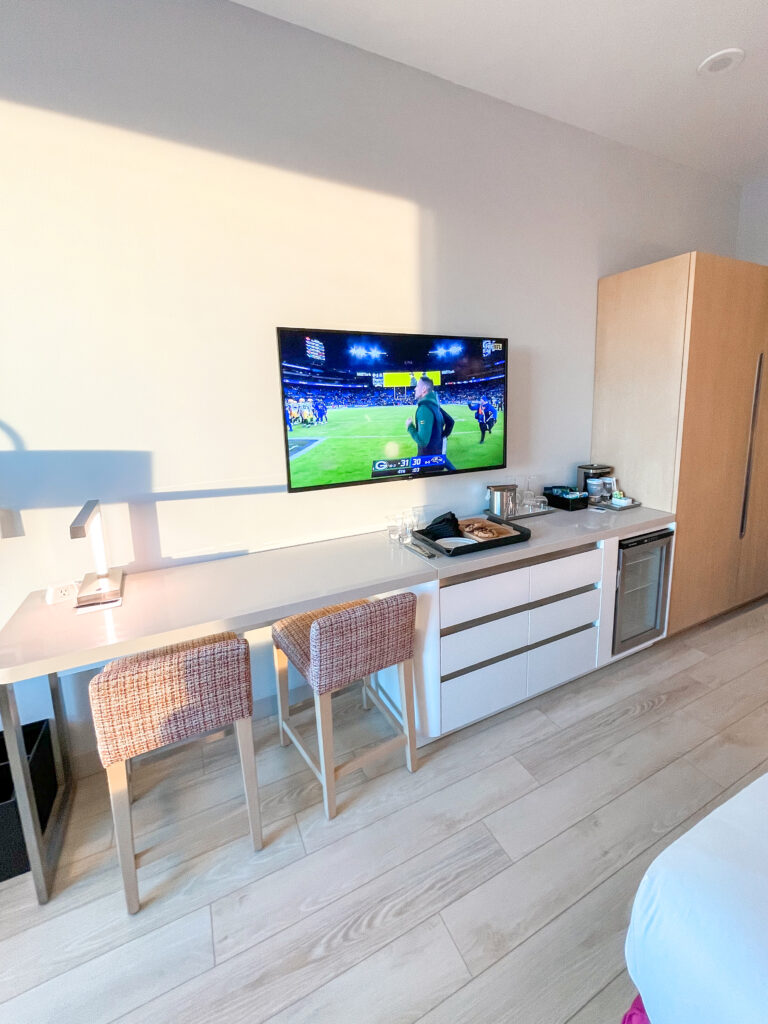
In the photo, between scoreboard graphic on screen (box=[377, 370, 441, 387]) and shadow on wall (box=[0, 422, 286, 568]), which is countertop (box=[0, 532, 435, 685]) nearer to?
shadow on wall (box=[0, 422, 286, 568])

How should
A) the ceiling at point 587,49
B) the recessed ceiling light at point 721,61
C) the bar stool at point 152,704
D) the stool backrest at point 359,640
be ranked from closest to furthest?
the bar stool at point 152,704 → the stool backrest at point 359,640 → the ceiling at point 587,49 → the recessed ceiling light at point 721,61

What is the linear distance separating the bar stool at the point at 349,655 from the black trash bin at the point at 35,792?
87 centimetres

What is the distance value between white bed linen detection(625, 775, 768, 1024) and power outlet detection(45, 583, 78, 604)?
1805mm

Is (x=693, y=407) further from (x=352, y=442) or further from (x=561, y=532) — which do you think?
(x=352, y=442)

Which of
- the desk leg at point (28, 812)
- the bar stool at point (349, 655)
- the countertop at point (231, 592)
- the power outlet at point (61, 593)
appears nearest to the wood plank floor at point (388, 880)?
→ the desk leg at point (28, 812)

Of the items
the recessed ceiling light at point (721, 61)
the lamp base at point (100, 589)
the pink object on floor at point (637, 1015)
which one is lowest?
the pink object on floor at point (637, 1015)

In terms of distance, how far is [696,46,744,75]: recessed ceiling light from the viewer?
199 centimetres

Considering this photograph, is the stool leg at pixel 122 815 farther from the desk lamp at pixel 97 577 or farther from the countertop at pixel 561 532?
the countertop at pixel 561 532

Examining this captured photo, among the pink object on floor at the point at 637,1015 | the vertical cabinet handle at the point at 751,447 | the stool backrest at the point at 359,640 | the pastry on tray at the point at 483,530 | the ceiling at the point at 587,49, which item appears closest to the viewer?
the pink object on floor at the point at 637,1015

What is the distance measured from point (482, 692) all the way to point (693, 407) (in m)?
1.87

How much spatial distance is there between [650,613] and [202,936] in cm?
254

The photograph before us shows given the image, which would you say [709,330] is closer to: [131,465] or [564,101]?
[564,101]

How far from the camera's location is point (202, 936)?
4.30ft

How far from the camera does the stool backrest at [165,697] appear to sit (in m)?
1.27
